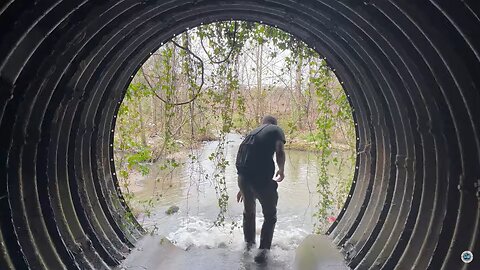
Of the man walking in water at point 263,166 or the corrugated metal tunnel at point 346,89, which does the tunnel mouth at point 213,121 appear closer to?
the corrugated metal tunnel at point 346,89

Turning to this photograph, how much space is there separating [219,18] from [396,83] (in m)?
2.95

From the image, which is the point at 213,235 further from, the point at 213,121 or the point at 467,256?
the point at 467,256

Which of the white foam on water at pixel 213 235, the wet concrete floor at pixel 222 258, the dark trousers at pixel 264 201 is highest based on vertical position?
the dark trousers at pixel 264 201

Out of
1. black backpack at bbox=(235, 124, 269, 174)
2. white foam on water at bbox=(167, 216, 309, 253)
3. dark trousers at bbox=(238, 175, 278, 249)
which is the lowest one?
white foam on water at bbox=(167, 216, 309, 253)

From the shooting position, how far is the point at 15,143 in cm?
401

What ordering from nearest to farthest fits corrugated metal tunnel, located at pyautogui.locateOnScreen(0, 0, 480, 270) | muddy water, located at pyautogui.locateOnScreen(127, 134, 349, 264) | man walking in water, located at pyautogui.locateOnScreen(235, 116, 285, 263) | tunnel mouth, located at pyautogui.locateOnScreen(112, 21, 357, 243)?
corrugated metal tunnel, located at pyautogui.locateOnScreen(0, 0, 480, 270) < man walking in water, located at pyautogui.locateOnScreen(235, 116, 285, 263) < tunnel mouth, located at pyautogui.locateOnScreen(112, 21, 357, 243) < muddy water, located at pyautogui.locateOnScreen(127, 134, 349, 264)

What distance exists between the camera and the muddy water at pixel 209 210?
9.05 m

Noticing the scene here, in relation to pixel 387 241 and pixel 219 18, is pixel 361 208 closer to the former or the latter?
pixel 387 241

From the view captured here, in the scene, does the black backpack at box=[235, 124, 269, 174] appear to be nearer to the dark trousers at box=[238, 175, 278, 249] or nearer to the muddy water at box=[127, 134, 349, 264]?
the dark trousers at box=[238, 175, 278, 249]

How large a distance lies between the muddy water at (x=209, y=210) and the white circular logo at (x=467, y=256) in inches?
137

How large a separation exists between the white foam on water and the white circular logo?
492 cm

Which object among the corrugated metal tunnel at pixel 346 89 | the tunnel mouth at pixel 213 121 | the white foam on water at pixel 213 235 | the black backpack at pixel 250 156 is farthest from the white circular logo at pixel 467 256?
the white foam on water at pixel 213 235

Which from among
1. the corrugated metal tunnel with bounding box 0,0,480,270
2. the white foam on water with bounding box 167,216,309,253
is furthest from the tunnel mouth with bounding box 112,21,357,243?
the corrugated metal tunnel with bounding box 0,0,480,270

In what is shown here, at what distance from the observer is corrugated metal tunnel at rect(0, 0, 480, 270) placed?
352 cm
